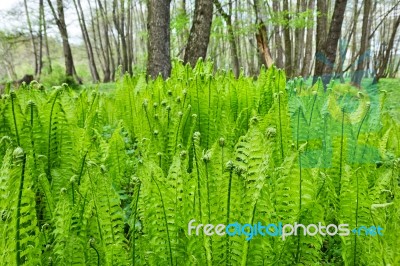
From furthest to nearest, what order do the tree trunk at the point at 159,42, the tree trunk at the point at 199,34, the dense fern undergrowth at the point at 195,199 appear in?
the tree trunk at the point at 199,34 < the tree trunk at the point at 159,42 < the dense fern undergrowth at the point at 195,199

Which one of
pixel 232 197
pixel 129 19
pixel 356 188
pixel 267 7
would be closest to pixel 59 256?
pixel 232 197

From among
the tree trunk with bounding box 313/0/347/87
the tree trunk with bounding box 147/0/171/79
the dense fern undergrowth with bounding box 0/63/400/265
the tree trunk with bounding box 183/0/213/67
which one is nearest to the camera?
the dense fern undergrowth with bounding box 0/63/400/265

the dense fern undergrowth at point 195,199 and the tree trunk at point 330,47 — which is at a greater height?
the tree trunk at point 330,47

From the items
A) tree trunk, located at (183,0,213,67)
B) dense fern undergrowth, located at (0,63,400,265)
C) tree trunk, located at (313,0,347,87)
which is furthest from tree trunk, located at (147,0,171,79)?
dense fern undergrowth, located at (0,63,400,265)

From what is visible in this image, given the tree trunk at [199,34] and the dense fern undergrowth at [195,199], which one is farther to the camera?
the tree trunk at [199,34]

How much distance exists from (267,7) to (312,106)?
396 inches

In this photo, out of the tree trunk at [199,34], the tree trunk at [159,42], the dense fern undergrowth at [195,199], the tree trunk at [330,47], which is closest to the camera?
the dense fern undergrowth at [195,199]

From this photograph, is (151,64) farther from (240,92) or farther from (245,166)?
(245,166)

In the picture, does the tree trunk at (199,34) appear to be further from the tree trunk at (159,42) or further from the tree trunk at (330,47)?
the tree trunk at (330,47)

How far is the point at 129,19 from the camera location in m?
24.6

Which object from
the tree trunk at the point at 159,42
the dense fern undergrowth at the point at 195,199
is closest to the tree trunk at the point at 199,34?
the tree trunk at the point at 159,42

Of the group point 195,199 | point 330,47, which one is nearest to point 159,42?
point 330,47

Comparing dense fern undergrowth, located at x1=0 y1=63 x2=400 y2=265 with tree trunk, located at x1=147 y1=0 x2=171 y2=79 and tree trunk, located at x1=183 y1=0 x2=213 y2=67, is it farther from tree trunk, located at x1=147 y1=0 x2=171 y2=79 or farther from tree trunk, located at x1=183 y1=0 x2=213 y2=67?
tree trunk, located at x1=183 y1=0 x2=213 y2=67

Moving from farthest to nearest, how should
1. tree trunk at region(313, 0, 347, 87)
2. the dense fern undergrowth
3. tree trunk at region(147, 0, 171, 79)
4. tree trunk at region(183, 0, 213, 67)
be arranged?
1. tree trunk at region(313, 0, 347, 87)
2. tree trunk at region(183, 0, 213, 67)
3. tree trunk at region(147, 0, 171, 79)
4. the dense fern undergrowth
